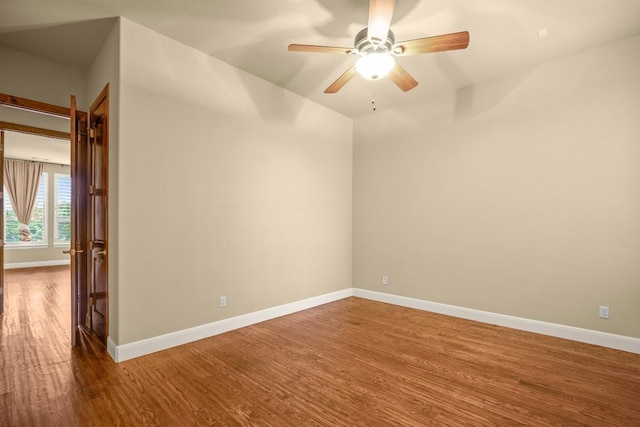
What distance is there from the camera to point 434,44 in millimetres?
2258

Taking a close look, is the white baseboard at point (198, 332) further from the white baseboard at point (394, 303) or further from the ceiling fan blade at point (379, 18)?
the ceiling fan blade at point (379, 18)

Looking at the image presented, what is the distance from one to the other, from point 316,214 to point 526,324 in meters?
2.92

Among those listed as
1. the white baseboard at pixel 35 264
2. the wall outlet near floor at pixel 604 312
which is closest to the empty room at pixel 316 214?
the wall outlet near floor at pixel 604 312

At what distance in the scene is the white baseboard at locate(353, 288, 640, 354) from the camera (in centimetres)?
298

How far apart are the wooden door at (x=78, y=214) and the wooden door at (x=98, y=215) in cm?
8

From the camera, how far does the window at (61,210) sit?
8.72 meters

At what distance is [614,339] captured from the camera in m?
3.00

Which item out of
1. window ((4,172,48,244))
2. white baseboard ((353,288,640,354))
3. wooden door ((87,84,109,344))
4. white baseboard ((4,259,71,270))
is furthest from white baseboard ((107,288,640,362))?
window ((4,172,48,244))

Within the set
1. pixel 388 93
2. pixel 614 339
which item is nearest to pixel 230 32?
pixel 388 93

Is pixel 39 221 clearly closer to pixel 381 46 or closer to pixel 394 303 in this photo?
pixel 394 303

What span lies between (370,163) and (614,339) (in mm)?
3507

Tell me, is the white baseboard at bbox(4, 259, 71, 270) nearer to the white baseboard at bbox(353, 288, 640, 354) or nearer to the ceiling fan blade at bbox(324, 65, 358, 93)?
the white baseboard at bbox(353, 288, 640, 354)

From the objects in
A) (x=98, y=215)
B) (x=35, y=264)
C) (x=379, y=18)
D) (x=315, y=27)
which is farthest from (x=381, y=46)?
(x=35, y=264)

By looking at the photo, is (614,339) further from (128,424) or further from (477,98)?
(128,424)
